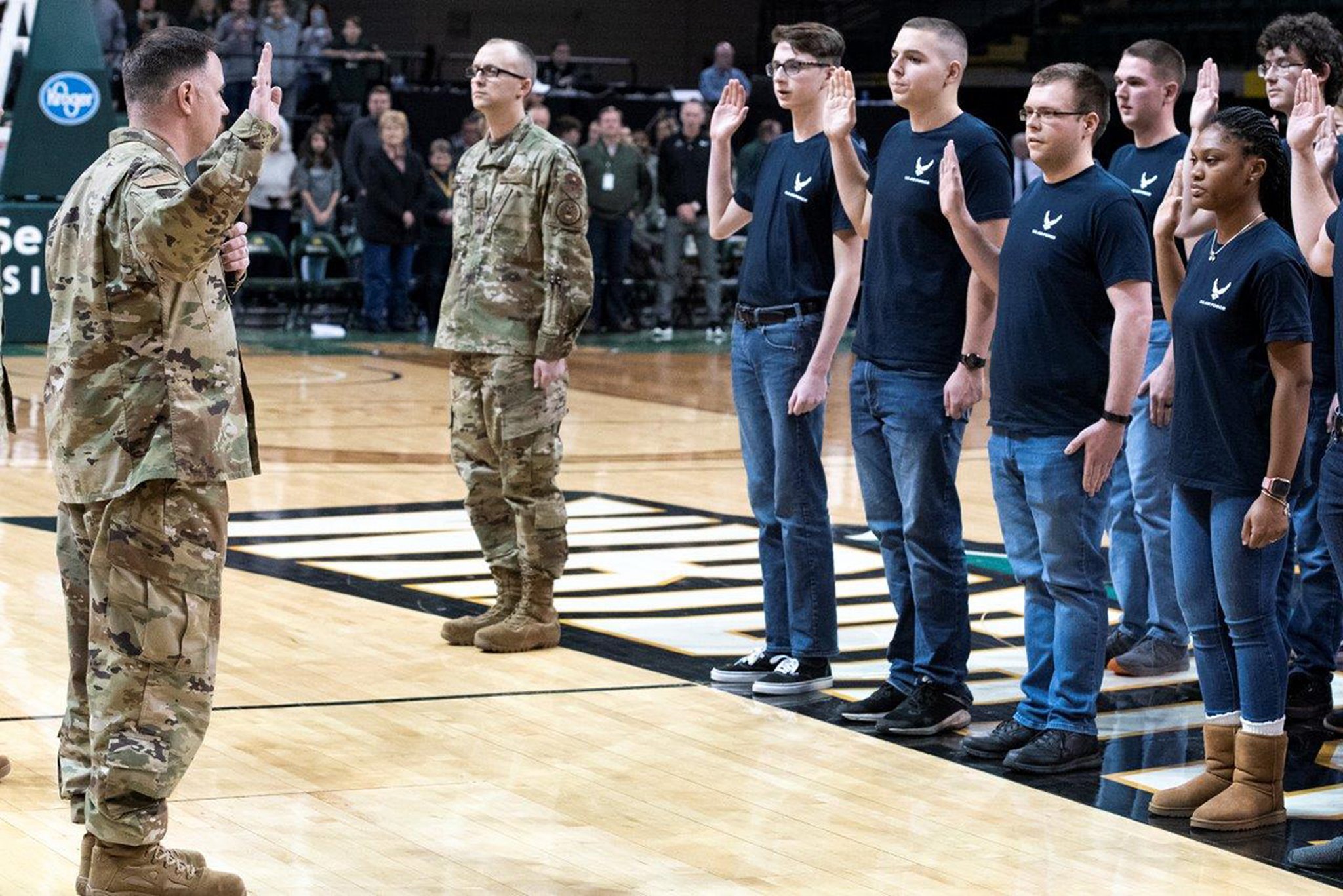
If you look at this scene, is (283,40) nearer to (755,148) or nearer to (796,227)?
(755,148)

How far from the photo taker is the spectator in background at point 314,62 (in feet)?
65.0

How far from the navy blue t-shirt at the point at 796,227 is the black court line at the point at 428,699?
1235mm

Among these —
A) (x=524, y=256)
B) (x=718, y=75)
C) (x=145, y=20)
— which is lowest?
(x=524, y=256)

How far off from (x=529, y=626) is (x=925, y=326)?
5.94 feet

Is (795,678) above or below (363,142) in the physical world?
below

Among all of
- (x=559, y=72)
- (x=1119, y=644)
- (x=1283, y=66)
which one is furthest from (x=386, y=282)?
(x=1283, y=66)

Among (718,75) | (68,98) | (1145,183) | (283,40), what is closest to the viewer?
(1145,183)

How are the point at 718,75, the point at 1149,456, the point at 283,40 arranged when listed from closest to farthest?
the point at 1149,456 → the point at 283,40 → the point at 718,75

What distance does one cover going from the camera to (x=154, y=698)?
13.2 ft

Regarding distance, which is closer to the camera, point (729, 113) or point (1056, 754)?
point (1056, 754)

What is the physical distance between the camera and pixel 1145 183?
6.18 metres

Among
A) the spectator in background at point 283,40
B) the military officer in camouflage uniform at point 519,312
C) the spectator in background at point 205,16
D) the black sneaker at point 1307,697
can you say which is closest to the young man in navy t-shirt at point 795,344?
the military officer in camouflage uniform at point 519,312

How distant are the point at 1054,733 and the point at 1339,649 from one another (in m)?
1.51

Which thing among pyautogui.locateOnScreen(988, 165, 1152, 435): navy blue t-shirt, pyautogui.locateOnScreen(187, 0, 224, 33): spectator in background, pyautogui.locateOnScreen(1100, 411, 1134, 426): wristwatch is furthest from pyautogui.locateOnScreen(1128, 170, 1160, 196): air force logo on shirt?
pyautogui.locateOnScreen(187, 0, 224, 33): spectator in background
